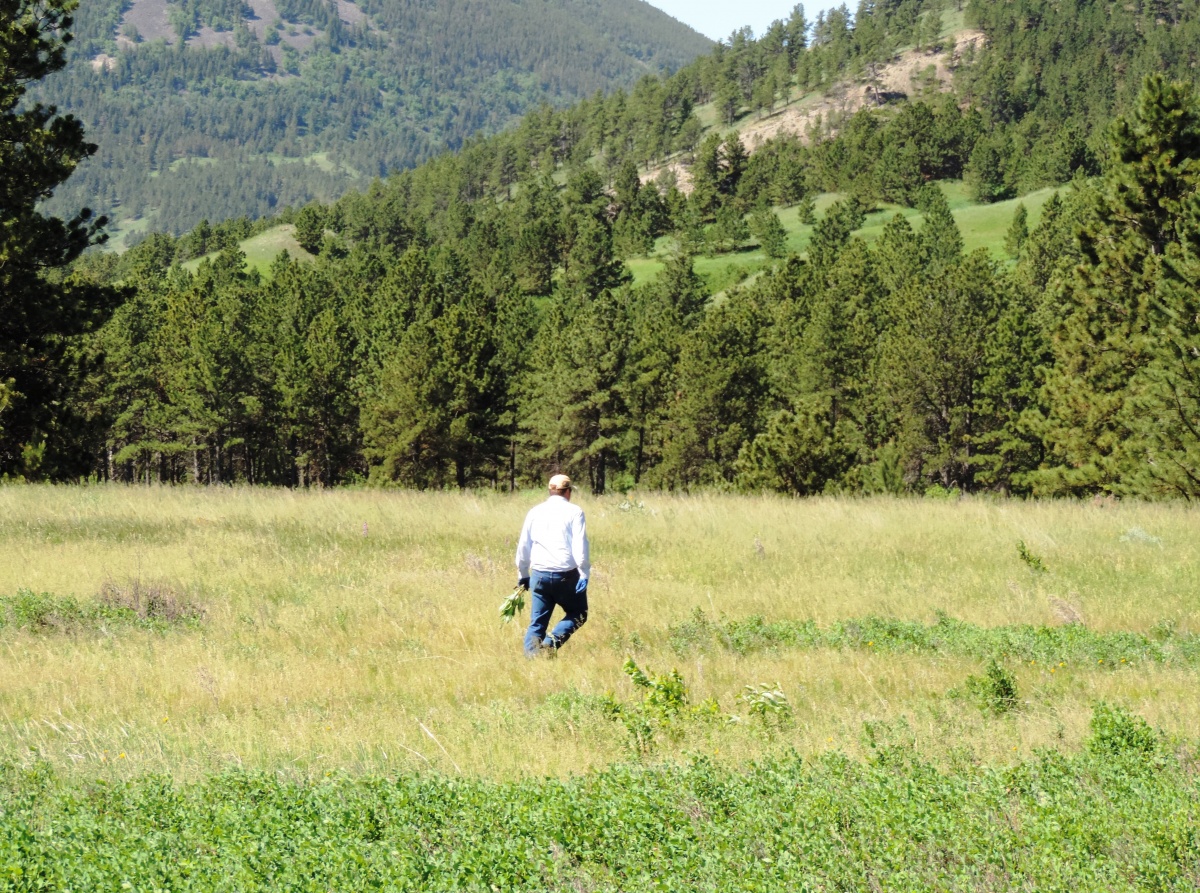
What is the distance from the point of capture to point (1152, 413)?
27375 millimetres

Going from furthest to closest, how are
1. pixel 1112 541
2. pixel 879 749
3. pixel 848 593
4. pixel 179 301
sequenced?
pixel 179 301 < pixel 1112 541 < pixel 848 593 < pixel 879 749

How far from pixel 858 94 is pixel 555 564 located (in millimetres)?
194375

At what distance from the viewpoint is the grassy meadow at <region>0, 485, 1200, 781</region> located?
642 centimetres

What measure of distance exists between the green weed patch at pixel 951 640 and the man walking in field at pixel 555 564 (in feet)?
4.35

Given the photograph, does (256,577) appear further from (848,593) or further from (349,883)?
(349,883)

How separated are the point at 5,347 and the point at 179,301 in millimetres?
56880

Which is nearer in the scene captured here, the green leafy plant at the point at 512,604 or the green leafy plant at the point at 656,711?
the green leafy plant at the point at 656,711

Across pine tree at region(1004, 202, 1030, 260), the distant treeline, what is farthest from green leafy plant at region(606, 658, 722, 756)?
pine tree at region(1004, 202, 1030, 260)

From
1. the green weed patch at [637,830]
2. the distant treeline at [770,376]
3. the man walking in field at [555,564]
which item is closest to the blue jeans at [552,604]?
the man walking in field at [555,564]

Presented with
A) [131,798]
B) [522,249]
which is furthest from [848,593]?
[522,249]

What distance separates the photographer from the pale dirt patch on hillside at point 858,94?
181 metres

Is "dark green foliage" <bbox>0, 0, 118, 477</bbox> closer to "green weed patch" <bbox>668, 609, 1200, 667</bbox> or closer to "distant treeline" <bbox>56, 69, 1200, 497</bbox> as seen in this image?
"green weed patch" <bbox>668, 609, 1200, 667</bbox>

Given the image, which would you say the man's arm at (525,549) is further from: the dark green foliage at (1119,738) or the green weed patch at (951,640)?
the dark green foliage at (1119,738)

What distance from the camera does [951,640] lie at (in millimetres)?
9438
